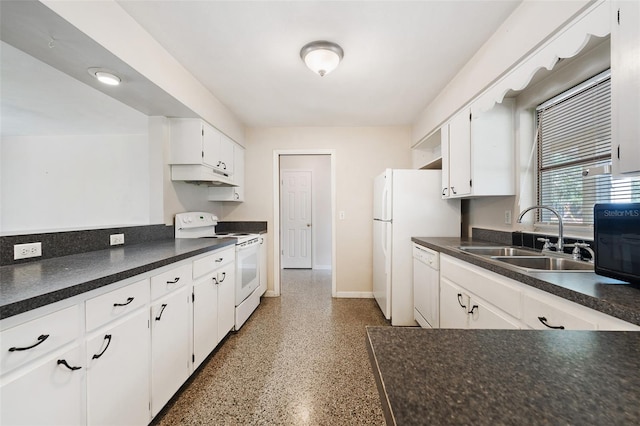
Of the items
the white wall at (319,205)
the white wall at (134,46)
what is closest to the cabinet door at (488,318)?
the white wall at (134,46)

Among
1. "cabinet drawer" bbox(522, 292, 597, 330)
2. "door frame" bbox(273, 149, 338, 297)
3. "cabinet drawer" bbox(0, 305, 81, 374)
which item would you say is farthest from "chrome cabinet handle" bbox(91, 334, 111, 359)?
"door frame" bbox(273, 149, 338, 297)

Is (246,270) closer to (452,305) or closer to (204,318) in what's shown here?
(204,318)

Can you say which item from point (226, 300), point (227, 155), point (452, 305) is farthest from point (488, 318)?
point (227, 155)

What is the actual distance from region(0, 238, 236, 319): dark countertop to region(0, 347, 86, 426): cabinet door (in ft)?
0.73

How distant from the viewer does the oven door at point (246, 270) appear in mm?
2508

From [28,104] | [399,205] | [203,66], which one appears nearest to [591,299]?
[399,205]

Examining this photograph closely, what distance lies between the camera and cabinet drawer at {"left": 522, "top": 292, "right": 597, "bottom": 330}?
0.93 meters

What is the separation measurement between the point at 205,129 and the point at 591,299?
9.47 ft

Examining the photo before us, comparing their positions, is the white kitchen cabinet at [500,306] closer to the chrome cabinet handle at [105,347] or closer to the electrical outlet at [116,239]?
the chrome cabinet handle at [105,347]

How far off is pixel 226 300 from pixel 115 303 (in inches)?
46.4

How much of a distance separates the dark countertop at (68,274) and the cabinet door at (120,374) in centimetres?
24

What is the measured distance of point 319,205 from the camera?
527 centimetres

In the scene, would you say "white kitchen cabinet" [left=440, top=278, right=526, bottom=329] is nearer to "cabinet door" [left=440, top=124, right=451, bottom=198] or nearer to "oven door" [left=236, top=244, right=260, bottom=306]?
"cabinet door" [left=440, top=124, right=451, bottom=198]

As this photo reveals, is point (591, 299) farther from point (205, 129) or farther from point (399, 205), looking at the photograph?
point (205, 129)
